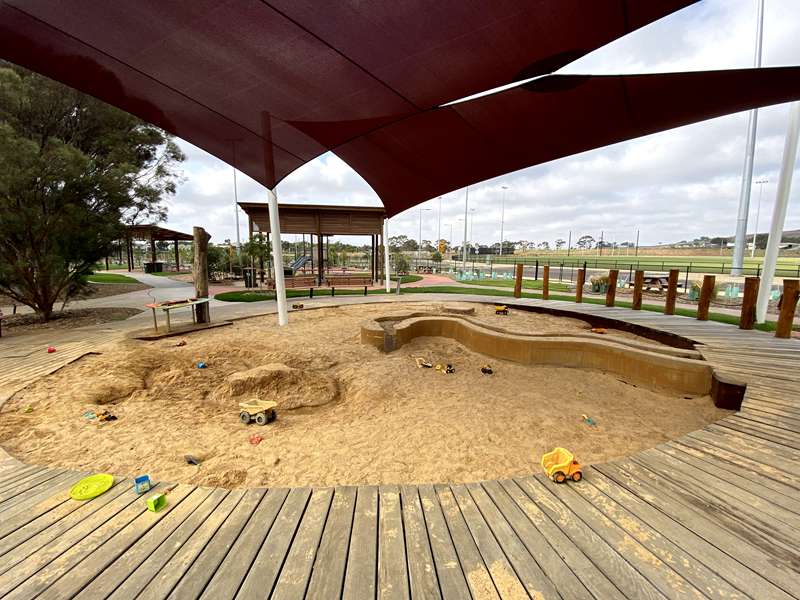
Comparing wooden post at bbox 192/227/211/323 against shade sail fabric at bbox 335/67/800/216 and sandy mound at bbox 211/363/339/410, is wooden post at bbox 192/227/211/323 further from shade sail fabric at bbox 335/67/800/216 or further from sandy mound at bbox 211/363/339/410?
shade sail fabric at bbox 335/67/800/216

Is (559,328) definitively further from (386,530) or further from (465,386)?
(386,530)

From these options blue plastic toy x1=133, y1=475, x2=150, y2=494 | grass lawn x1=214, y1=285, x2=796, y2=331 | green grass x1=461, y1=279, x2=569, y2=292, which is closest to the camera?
blue plastic toy x1=133, y1=475, x2=150, y2=494

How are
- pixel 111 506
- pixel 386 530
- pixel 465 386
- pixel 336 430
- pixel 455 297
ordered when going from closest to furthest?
1. pixel 386 530
2. pixel 111 506
3. pixel 336 430
4. pixel 465 386
5. pixel 455 297

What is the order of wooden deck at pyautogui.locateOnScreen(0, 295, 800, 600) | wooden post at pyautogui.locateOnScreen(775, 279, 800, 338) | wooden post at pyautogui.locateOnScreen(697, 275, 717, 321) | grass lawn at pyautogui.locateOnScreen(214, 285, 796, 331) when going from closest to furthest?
wooden deck at pyautogui.locateOnScreen(0, 295, 800, 600) < wooden post at pyautogui.locateOnScreen(775, 279, 800, 338) < wooden post at pyautogui.locateOnScreen(697, 275, 717, 321) < grass lawn at pyautogui.locateOnScreen(214, 285, 796, 331)

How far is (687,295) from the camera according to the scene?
610 inches

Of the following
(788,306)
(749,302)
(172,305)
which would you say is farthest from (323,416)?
(749,302)

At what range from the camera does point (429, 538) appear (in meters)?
2.03

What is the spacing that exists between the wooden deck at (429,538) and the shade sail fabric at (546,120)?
5056 mm

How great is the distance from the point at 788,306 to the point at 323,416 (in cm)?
947

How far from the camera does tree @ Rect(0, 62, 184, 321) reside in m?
7.96

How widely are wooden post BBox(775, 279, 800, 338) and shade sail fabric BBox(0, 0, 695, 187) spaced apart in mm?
6520

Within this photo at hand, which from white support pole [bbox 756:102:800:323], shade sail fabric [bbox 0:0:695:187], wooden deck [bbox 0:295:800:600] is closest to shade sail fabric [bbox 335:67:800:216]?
shade sail fabric [bbox 0:0:695:187]

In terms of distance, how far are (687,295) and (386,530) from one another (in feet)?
63.1

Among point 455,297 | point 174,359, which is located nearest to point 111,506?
point 174,359
